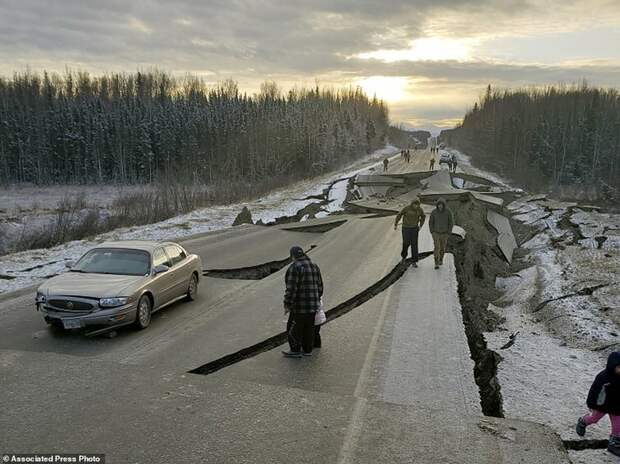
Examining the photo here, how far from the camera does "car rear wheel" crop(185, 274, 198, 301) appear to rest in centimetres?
1184

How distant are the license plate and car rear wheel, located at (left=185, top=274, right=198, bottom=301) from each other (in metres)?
3.15

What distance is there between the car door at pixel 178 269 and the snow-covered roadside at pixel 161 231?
481 cm

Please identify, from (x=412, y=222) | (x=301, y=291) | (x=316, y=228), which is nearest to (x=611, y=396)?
(x=301, y=291)

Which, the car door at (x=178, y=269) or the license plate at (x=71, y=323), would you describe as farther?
the car door at (x=178, y=269)

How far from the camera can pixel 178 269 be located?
11.4 metres

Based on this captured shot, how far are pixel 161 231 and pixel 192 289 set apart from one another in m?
12.4

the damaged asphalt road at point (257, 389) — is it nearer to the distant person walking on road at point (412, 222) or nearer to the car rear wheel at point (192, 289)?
the car rear wheel at point (192, 289)

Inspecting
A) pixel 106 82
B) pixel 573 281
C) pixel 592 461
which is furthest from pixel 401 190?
pixel 106 82

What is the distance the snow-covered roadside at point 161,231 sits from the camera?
15258mm

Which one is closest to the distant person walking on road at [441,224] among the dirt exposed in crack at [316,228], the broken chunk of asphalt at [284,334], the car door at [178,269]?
the broken chunk of asphalt at [284,334]

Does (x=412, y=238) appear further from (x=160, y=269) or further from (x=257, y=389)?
(x=257, y=389)

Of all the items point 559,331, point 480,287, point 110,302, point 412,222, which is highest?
point 412,222

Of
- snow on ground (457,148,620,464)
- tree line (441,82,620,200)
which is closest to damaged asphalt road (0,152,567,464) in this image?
snow on ground (457,148,620,464)

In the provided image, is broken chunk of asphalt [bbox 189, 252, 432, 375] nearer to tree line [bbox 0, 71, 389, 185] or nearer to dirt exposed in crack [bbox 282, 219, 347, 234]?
dirt exposed in crack [bbox 282, 219, 347, 234]
